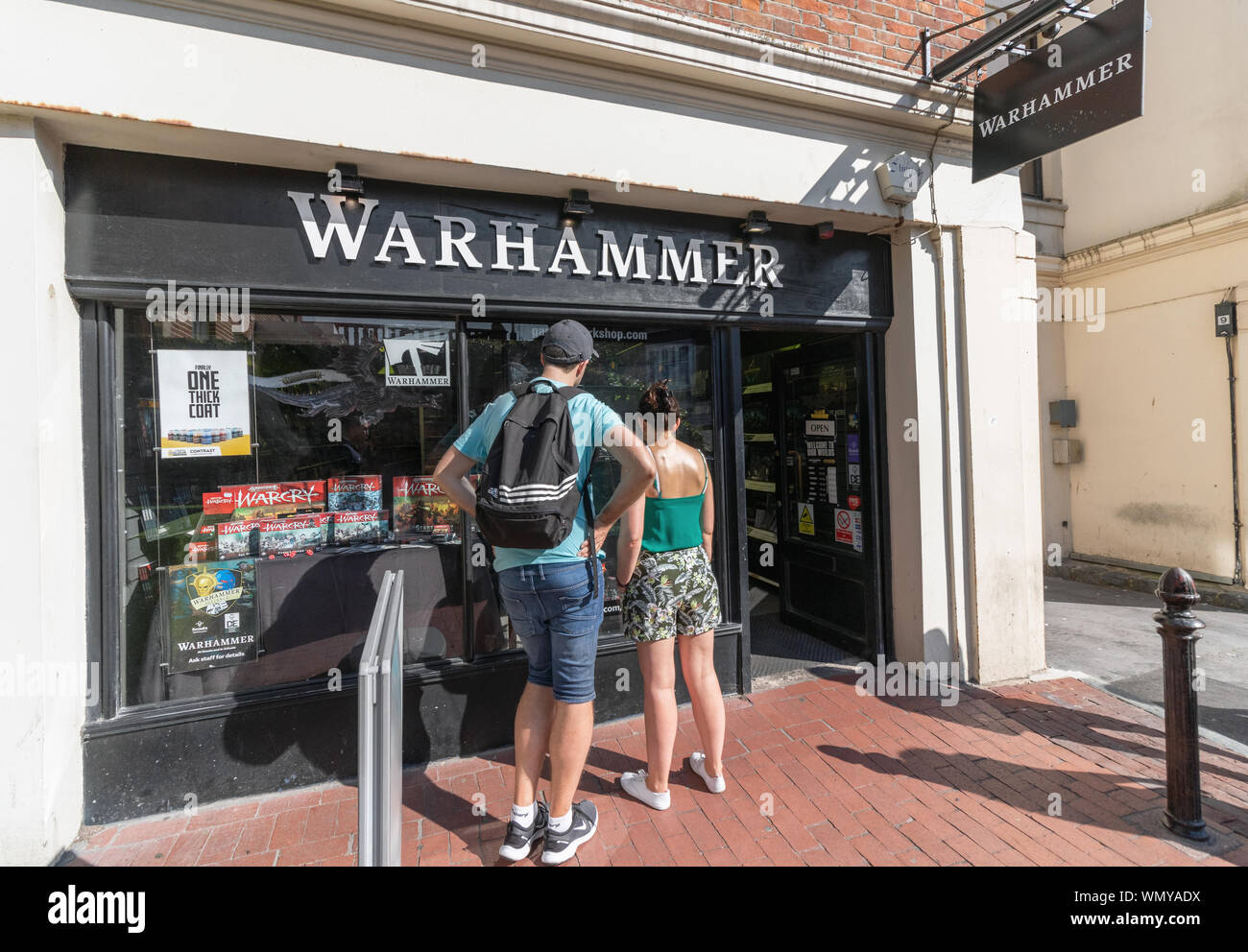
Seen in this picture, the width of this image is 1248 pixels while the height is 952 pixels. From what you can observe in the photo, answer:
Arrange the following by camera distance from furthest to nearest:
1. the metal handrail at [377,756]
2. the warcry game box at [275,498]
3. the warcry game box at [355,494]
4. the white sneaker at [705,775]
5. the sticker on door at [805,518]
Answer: the sticker on door at [805,518]
the warcry game box at [355,494]
the warcry game box at [275,498]
the white sneaker at [705,775]
the metal handrail at [377,756]

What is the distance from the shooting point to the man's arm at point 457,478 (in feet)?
9.57

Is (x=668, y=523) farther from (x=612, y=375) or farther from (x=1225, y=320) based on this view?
(x=1225, y=320)

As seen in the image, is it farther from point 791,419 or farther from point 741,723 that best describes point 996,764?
point 791,419

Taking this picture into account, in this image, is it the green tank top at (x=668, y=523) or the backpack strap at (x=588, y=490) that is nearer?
the backpack strap at (x=588, y=490)

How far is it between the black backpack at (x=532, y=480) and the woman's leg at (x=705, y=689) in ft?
3.40

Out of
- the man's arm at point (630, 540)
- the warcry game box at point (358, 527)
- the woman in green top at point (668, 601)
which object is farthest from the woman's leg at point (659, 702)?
the warcry game box at point (358, 527)

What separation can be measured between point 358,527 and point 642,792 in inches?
85.2

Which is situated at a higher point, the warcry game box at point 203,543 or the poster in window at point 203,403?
the poster in window at point 203,403

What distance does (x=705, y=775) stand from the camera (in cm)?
337

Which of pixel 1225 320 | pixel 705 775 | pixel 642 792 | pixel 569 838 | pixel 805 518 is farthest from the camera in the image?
pixel 1225 320

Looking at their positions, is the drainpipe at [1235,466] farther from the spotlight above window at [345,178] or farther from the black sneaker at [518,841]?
the spotlight above window at [345,178]

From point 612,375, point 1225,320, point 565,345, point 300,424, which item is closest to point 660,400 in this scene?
point 565,345

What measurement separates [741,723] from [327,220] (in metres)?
3.82
